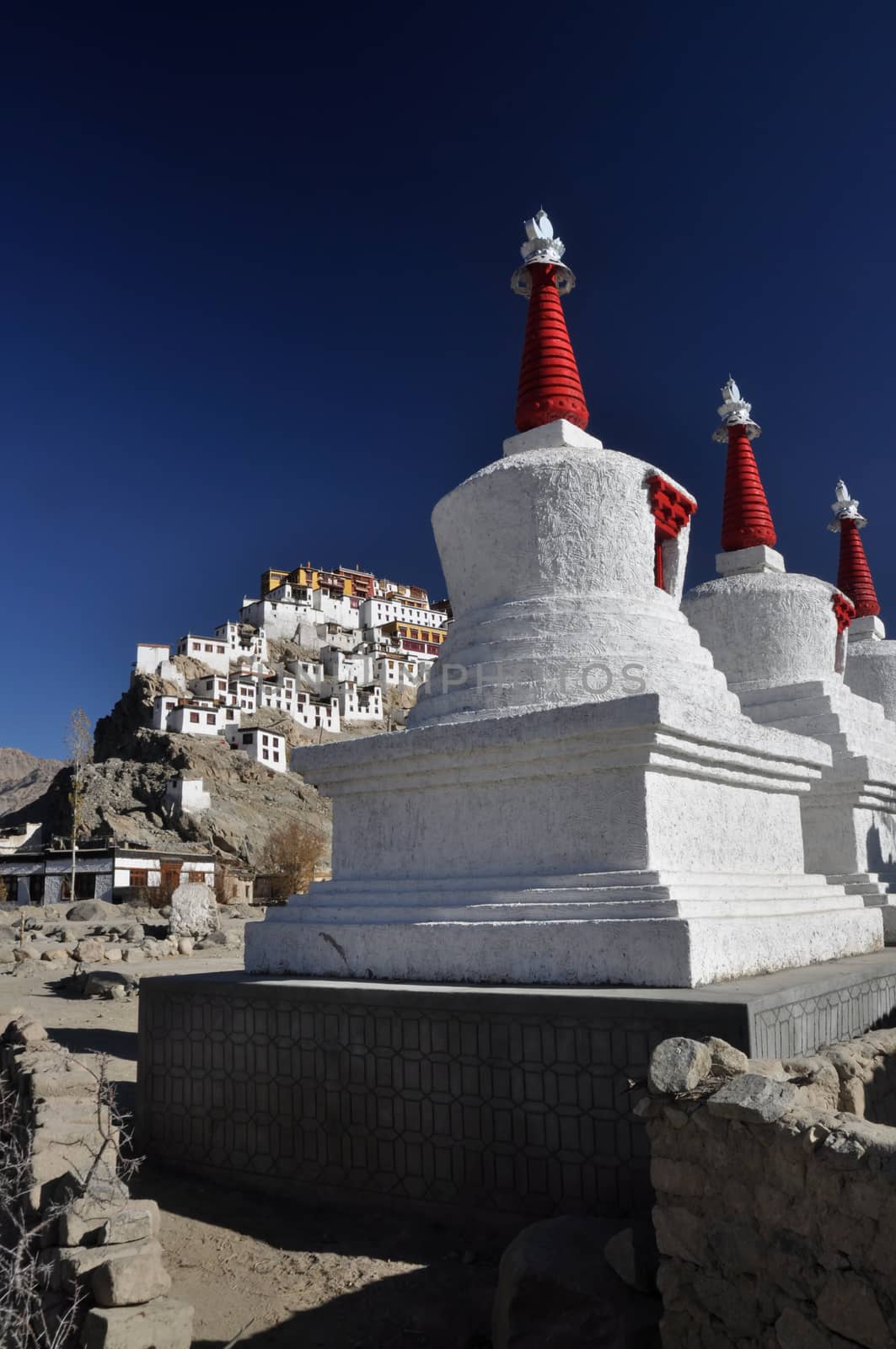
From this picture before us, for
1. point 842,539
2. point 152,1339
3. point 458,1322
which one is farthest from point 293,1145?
point 842,539

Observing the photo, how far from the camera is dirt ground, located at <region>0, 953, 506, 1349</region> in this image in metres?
3.81

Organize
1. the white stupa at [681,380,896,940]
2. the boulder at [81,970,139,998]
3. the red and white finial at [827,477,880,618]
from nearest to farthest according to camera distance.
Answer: the white stupa at [681,380,896,940]
the boulder at [81,970,139,998]
the red and white finial at [827,477,880,618]

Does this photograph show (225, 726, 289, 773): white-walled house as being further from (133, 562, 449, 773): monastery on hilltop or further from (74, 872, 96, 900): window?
(74, 872, 96, 900): window

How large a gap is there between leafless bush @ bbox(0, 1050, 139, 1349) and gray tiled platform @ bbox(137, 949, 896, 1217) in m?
0.61

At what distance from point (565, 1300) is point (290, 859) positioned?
128 ft

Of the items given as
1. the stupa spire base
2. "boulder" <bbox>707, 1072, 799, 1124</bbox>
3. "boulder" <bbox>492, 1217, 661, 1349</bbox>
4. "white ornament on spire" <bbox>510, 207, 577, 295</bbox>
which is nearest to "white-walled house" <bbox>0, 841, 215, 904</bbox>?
the stupa spire base

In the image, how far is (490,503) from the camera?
716 cm

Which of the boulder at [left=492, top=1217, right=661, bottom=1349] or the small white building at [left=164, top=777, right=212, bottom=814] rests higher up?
the small white building at [left=164, top=777, right=212, bottom=814]

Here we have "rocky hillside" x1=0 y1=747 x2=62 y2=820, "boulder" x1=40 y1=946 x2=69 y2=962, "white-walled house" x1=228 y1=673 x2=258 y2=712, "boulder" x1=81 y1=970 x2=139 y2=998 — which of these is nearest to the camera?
"boulder" x1=81 y1=970 x2=139 y2=998

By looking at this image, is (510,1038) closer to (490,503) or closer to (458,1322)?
(458,1322)

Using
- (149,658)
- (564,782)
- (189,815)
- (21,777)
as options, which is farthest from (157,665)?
(21,777)

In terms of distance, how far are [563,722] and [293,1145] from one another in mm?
2674

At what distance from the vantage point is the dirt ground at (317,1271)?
12.5 feet

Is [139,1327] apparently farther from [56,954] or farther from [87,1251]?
[56,954]
